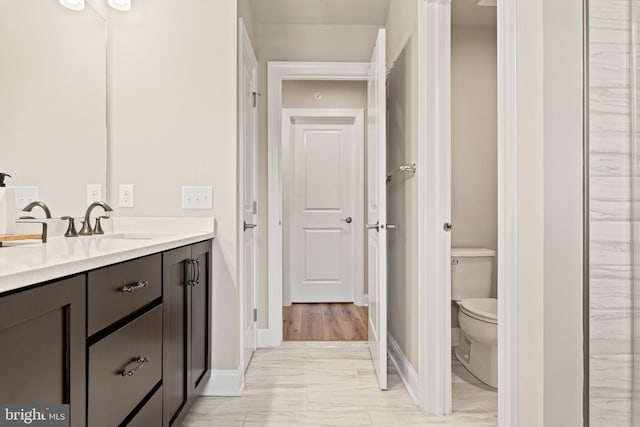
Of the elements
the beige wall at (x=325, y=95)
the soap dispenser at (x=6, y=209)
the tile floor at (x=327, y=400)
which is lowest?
the tile floor at (x=327, y=400)

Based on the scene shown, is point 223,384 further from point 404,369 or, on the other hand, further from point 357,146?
point 357,146

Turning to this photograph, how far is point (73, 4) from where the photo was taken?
207 cm

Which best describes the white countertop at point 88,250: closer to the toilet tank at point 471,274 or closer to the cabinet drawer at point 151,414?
the cabinet drawer at point 151,414

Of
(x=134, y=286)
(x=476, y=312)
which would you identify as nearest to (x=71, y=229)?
(x=134, y=286)

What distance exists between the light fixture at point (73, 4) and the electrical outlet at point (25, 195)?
0.87 meters

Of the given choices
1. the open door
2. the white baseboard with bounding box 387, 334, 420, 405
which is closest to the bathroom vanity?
the open door

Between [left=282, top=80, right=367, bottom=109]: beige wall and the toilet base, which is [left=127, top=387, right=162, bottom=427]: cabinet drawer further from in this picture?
[left=282, top=80, right=367, bottom=109]: beige wall

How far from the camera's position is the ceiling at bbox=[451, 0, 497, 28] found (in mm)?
3045

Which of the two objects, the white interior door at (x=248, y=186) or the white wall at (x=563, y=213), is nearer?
the white wall at (x=563, y=213)

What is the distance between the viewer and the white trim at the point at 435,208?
87.4 inches

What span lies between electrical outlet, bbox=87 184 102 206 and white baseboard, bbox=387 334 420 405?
1947 millimetres

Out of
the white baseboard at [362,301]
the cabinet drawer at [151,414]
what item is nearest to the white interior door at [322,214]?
the white baseboard at [362,301]

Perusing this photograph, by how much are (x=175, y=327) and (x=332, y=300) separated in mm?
3370

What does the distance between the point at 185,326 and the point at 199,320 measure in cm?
24
